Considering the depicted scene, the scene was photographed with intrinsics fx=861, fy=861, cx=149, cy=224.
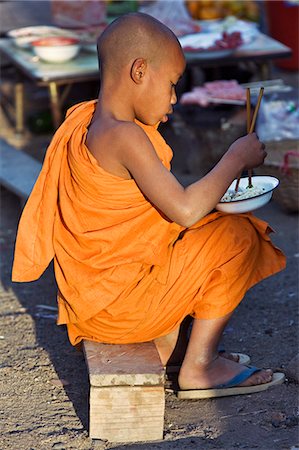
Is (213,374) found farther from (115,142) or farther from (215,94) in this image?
(215,94)

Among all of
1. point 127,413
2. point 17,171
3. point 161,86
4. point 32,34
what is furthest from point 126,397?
point 32,34

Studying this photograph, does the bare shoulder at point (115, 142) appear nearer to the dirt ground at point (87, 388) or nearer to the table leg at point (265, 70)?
the dirt ground at point (87, 388)

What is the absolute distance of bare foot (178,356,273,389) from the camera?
2.89 metres

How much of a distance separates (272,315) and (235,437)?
0.96 m

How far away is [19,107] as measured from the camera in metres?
6.41

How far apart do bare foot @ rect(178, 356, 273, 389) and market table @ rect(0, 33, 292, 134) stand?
295 cm

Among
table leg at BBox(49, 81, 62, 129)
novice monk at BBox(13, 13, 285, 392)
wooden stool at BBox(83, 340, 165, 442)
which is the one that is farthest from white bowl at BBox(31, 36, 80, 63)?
wooden stool at BBox(83, 340, 165, 442)

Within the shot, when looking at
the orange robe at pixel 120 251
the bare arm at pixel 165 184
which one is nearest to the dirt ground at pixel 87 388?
the orange robe at pixel 120 251

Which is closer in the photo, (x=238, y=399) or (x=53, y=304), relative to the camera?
(x=238, y=399)

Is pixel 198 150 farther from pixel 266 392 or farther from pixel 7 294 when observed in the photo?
pixel 266 392

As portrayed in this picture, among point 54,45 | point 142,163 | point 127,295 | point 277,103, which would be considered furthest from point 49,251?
point 54,45

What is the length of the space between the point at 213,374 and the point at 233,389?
9cm

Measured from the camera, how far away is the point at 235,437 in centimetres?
267

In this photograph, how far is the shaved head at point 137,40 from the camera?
259 cm
